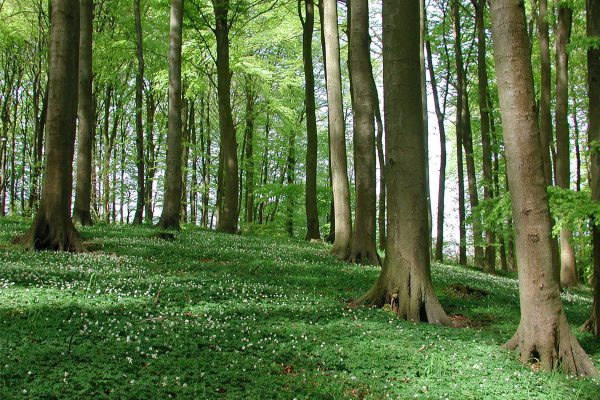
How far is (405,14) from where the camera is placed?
7.83 meters

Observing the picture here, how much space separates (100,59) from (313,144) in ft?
43.3

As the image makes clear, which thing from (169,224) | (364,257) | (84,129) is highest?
(84,129)

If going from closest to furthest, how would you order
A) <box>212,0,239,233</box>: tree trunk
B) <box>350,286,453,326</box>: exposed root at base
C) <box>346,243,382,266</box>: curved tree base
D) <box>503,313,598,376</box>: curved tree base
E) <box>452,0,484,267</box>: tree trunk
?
<box>503,313,598,376</box>: curved tree base → <box>350,286,453,326</box>: exposed root at base → <box>346,243,382,266</box>: curved tree base → <box>212,0,239,233</box>: tree trunk → <box>452,0,484,267</box>: tree trunk

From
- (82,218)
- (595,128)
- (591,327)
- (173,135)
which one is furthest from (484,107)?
(82,218)

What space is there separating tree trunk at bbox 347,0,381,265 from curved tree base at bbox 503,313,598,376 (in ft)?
20.7

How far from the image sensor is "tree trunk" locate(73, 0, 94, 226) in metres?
14.6

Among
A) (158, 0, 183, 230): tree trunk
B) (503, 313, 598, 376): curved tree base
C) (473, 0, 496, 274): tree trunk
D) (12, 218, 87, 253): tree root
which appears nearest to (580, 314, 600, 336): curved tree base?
(503, 313, 598, 376): curved tree base

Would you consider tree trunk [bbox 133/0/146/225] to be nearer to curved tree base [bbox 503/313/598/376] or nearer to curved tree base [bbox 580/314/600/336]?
curved tree base [bbox 580/314/600/336]

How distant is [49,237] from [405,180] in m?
7.45

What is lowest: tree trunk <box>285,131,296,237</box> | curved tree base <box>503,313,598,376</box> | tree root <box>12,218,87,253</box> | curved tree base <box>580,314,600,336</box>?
curved tree base <box>580,314,600,336</box>

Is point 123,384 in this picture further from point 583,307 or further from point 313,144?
point 313,144

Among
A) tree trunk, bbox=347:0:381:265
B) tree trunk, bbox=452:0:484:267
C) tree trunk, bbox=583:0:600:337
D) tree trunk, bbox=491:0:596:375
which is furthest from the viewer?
tree trunk, bbox=452:0:484:267

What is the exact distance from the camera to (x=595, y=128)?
7711 millimetres

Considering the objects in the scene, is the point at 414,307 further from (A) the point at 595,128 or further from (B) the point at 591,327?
(A) the point at 595,128
